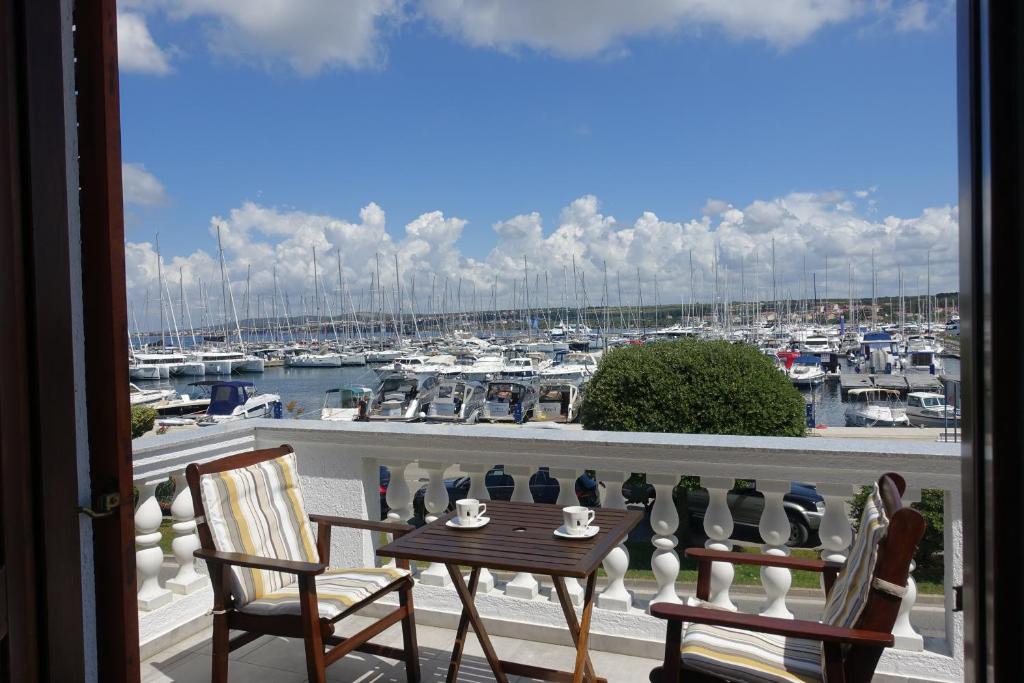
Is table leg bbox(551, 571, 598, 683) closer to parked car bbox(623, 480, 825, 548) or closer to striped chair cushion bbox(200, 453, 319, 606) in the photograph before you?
striped chair cushion bbox(200, 453, 319, 606)

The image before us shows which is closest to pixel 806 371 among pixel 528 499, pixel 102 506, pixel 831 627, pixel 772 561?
pixel 528 499

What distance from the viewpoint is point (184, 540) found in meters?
3.39

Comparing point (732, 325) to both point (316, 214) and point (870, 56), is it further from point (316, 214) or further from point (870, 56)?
point (316, 214)

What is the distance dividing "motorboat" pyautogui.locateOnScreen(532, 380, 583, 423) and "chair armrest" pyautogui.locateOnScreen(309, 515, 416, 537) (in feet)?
82.8

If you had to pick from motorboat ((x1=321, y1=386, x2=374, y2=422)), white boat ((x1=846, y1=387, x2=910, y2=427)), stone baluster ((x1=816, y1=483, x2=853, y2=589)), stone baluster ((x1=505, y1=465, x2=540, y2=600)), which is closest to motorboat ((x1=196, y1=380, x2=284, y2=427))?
motorboat ((x1=321, y1=386, x2=374, y2=422))

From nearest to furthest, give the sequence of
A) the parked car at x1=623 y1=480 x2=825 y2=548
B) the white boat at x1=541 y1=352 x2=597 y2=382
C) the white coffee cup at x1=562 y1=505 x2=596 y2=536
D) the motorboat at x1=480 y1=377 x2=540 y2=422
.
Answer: the white coffee cup at x1=562 y1=505 x2=596 y2=536 → the parked car at x1=623 y1=480 x2=825 y2=548 → the motorboat at x1=480 y1=377 x2=540 y2=422 → the white boat at x1=541 y1=352 x2=597 y2=382

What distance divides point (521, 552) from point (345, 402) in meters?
31.9

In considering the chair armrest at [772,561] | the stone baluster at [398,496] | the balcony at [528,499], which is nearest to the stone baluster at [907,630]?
the balcony at [528,499]

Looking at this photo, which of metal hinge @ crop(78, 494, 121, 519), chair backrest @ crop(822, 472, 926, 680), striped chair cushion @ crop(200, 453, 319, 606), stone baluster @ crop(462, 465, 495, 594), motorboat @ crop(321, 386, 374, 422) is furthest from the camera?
motorboat @ crop(321, 386, 374, 422)

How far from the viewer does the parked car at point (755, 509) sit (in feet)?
18.2

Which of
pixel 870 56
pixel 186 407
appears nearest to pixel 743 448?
pixel 870 56

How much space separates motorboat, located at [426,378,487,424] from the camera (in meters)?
29.9

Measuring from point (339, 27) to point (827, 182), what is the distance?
53224 millimetres

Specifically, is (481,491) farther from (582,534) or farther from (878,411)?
(878,411)
